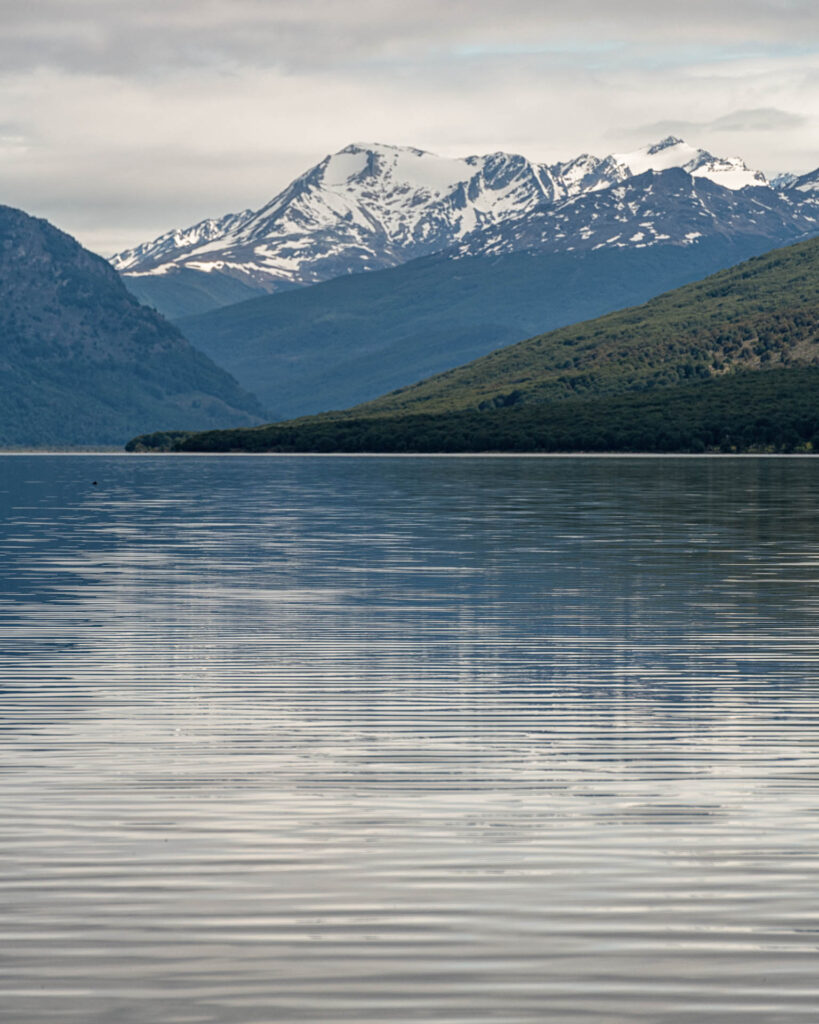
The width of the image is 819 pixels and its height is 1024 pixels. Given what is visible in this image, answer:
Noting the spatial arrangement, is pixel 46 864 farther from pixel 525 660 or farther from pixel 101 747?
pixel 525 660

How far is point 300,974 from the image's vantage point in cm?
1694

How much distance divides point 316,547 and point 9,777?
56472 mm

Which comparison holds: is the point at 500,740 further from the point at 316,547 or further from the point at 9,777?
the point at 316,547

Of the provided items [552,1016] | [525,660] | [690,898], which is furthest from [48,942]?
[525,660]

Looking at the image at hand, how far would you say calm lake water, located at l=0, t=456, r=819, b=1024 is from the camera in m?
16.8

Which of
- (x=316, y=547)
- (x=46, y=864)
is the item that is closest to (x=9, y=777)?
(x=46, y=864)

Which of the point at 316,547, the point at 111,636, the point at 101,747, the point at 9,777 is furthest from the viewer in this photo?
the point at 316,547

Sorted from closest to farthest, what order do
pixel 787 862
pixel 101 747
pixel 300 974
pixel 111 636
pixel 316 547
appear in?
pixel 300 974 → pixel 787 862 → pixel 101 747 → pixel 111 636 → pixel 316 547

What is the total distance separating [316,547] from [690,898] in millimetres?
63417

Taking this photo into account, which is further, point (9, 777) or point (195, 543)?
point (195, 543)

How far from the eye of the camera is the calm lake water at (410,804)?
1681 centimetres

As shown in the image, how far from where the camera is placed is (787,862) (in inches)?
837

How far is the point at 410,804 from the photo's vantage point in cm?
2448

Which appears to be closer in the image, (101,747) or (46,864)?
(46,864)
